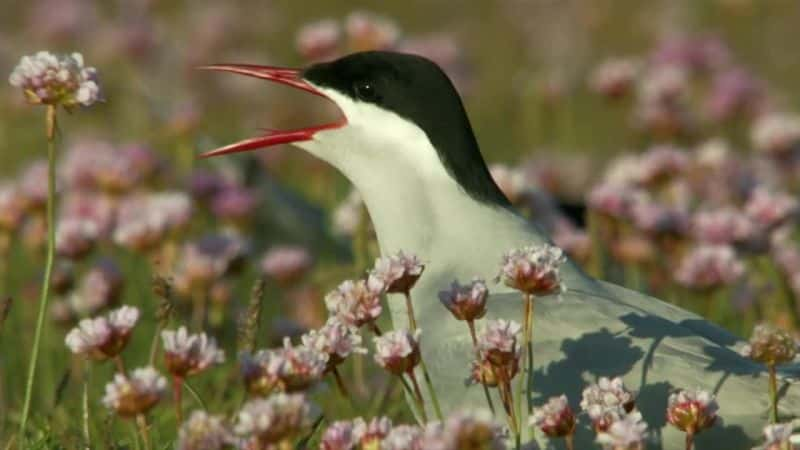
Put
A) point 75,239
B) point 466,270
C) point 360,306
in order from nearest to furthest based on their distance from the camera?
1. point 360,306
2. point 466,270
3. point 75,239

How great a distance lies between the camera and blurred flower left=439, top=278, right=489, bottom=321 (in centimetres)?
263

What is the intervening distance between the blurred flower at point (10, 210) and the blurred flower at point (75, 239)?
0.83ft

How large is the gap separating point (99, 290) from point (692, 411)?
2.30 metres

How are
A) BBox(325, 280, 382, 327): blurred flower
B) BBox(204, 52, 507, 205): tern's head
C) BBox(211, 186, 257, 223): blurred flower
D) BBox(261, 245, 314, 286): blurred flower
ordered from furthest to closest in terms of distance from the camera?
1. BBox(211, 186, 257, 223): blurred flower
2. BBox(261, 245, 314, 286): blurred flower
3. BBox(204, 52, 507, 205): tern's head
4. BBox(325, 280, 382, 327): blurred flower

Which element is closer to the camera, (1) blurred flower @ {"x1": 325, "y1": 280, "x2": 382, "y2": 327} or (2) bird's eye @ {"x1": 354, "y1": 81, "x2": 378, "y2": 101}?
(1) blurred flower @ {"x1": 325, "y1": 280, "x2": 382, "y2": 327}

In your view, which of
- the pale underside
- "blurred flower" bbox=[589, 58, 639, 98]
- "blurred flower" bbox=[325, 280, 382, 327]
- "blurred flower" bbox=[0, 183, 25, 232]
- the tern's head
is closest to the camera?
"blurred flower" bbox=[325, 280, 382, 327]

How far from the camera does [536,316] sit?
321cm

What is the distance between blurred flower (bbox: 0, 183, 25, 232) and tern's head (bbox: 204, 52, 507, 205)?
4.09ft

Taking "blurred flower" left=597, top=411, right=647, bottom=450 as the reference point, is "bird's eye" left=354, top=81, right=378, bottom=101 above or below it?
above

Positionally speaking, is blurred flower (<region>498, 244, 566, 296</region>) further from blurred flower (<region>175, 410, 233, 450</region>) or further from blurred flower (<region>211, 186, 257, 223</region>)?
blurred flower (<region>211, 186, 257, 223</region>)

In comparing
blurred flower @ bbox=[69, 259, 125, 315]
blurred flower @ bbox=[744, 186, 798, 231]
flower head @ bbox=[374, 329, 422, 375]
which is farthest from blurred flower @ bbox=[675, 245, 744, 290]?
flower head @ bbox=[374, 329, 422, 375]

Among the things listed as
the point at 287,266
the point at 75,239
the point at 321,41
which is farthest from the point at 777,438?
the point at 321,41

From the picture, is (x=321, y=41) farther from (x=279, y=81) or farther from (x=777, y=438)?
(x=777, y=438)

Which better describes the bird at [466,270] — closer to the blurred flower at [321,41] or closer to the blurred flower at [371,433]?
the blurred flower at [371,433]
